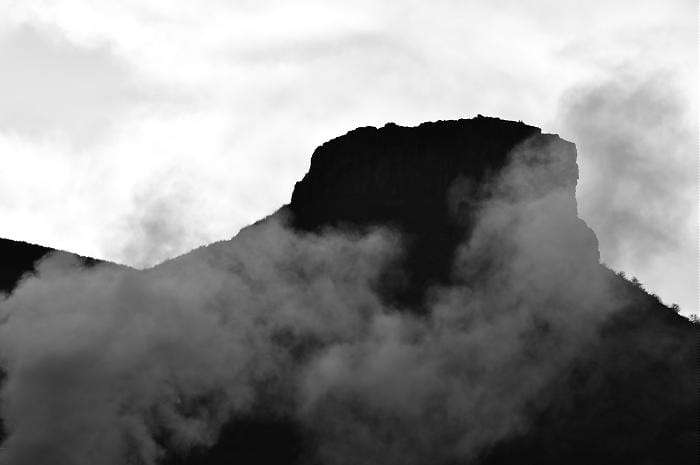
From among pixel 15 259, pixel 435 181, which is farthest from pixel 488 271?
pixel 15 259

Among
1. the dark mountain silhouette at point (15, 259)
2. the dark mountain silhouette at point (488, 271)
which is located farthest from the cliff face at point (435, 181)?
the dark mountain silhouette at point (15, 259)

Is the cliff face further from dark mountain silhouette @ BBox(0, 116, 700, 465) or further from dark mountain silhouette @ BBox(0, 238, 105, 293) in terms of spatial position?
dark mountain silhouette @ BBox(0, 238, 105, 293)

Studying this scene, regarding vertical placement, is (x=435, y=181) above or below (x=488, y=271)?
above

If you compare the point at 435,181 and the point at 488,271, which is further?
the point at 435,181

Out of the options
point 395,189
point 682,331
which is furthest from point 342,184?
point 682,331

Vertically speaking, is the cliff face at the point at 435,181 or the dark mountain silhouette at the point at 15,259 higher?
the cliff face at the point at 435,181

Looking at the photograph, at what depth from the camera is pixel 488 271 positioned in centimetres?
8450

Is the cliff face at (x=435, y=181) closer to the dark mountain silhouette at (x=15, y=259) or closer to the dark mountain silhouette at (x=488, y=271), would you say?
the dark mountain silhouette at (x=488, y=271)

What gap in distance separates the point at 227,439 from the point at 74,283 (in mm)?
15578

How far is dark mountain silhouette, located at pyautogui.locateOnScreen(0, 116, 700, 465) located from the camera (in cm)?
7012

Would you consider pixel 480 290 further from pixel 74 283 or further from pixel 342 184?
pixel 74 283

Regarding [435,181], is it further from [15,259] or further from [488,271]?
[15,259]

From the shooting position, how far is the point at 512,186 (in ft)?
286

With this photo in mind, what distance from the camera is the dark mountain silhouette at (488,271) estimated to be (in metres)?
70.1
